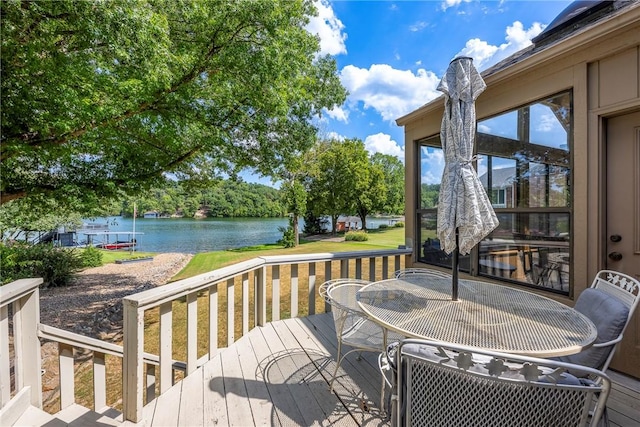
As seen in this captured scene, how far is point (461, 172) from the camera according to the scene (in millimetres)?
1994

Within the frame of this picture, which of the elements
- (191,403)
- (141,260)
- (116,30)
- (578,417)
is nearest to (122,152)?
(116,30)

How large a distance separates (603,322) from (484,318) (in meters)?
0.66

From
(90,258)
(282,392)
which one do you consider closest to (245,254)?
(90,258)

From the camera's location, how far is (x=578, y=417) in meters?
0.89

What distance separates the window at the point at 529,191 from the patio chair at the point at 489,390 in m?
2.42

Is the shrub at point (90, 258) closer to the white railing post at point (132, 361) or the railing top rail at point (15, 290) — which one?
the railing top rail at point (15, 290)

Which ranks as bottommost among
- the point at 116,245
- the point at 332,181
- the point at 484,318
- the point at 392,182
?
the point at 116,245

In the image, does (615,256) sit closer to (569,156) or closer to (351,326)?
(569,156)

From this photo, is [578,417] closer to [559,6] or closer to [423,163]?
[423,163]

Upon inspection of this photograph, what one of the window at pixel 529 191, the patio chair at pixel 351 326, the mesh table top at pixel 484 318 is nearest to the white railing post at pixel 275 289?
the patio chair at pixel 351 326

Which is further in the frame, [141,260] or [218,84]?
[141,260]

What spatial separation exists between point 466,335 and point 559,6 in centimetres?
488

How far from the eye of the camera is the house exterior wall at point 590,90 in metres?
2.33

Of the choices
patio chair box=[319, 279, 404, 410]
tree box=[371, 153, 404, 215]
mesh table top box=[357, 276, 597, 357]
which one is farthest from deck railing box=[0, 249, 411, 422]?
tree box=[371, 153, 404, 215]
